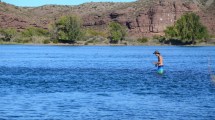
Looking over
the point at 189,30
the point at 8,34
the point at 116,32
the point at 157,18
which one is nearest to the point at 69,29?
the point at 116,32

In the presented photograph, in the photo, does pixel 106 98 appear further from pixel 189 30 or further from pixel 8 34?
pixel 8 34

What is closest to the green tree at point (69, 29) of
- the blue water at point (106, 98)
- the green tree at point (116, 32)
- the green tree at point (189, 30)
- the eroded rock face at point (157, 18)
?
the green tree at point (116, 32)

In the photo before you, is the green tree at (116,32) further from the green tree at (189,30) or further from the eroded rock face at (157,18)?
the eroded rock face at (157,18)

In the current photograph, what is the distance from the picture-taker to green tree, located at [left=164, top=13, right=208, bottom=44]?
141625mm

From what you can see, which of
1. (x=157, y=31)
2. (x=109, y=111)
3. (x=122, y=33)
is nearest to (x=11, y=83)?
(x=109, y=111)

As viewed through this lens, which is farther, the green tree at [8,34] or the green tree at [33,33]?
the green tree at [33,33]

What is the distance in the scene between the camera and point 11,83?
37.9 m

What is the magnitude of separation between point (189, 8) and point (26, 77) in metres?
157

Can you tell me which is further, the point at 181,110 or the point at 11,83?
the point at 11,83

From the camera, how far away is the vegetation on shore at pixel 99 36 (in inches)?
5591

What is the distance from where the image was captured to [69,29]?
460 ft

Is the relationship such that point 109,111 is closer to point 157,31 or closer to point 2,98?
point 2,98

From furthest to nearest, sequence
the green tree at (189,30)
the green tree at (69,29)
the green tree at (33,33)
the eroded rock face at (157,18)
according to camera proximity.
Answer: the eroded rock face at (157,18) < the green tree at (33,33) < the green tree at (189,30) < the green tree at (69,29)

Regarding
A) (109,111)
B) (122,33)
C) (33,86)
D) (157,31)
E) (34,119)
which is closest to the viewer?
(34,119)
